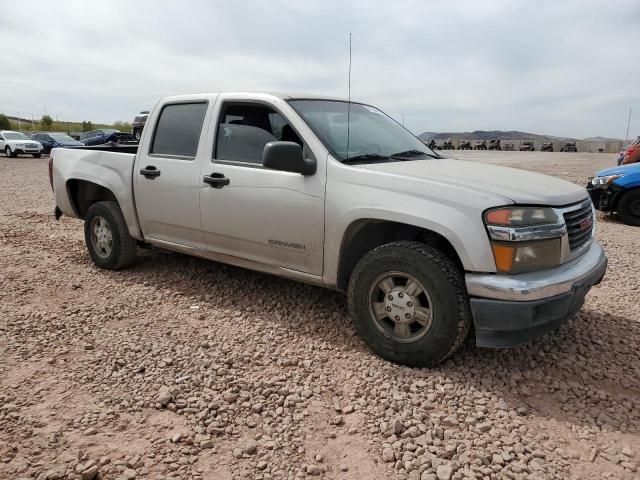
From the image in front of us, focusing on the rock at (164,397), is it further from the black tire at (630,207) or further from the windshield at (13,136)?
the windshield at (13,136)

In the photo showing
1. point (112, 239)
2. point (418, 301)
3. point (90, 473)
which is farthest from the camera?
point (112, 239)

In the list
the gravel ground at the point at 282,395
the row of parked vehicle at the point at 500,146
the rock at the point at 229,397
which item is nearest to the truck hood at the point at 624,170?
the gravel ground at the point at 282,395

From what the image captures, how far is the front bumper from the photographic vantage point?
2746 millimetres

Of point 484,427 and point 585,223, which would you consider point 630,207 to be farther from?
point 484,427

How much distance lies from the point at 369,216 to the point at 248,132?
138cm

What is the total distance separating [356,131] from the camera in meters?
3.88

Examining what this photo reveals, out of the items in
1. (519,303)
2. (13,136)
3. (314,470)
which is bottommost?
(314,470)

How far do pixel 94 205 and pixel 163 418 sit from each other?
3.28m

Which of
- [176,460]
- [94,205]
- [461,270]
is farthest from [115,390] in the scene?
[94,205]

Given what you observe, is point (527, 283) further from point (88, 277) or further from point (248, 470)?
point (88, 277)

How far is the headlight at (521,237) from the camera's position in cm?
275

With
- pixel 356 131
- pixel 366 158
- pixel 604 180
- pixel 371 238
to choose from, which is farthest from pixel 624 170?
pixel 371 238

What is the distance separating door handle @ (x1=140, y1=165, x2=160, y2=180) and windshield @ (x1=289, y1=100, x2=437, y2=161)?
149cm

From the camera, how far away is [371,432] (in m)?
2.57
